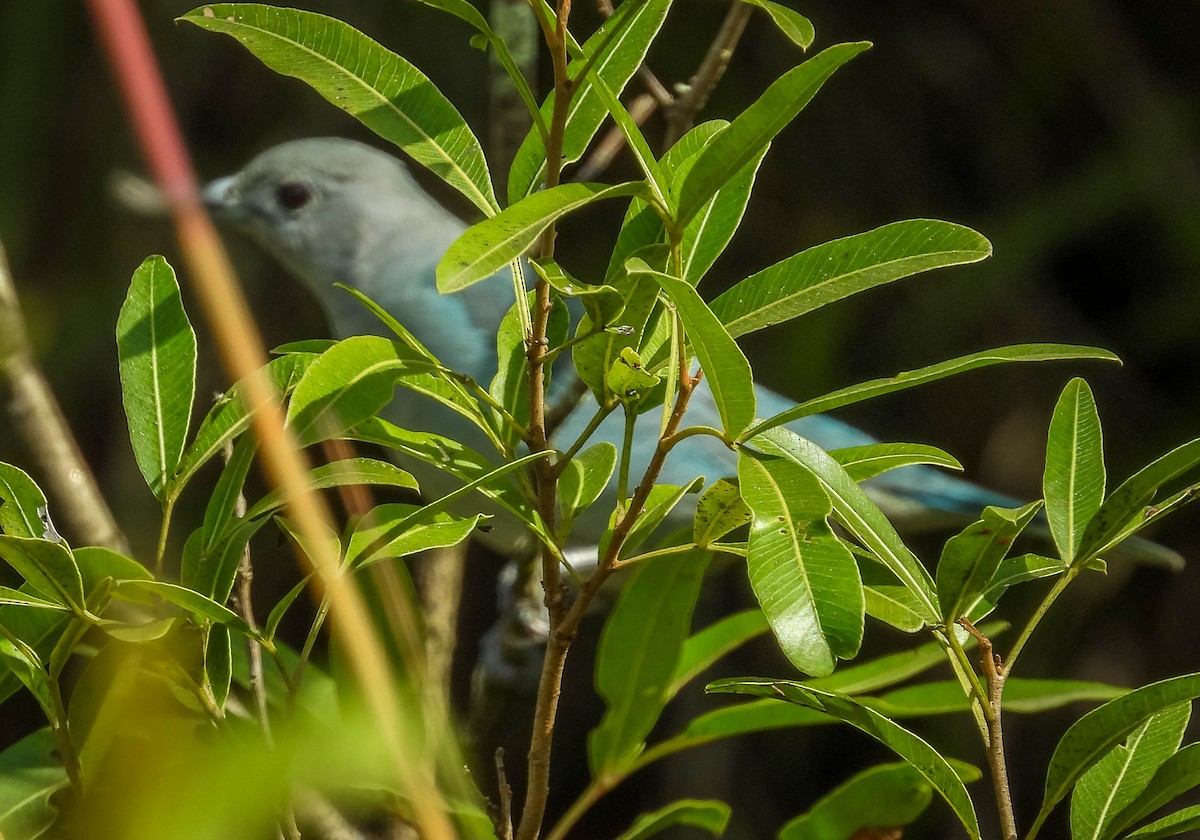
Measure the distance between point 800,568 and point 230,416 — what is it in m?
0.28

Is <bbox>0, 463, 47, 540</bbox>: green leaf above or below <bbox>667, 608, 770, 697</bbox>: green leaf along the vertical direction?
above

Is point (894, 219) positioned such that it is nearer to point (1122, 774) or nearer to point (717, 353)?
point (1122, 774)

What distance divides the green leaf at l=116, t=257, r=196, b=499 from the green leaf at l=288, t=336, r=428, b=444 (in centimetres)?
11

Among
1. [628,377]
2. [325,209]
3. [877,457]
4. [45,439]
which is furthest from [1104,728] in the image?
[325,209]

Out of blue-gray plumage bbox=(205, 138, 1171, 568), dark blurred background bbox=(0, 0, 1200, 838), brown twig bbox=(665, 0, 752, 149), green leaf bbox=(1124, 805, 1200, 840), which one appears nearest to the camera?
green leaf bbox=(1124, 805, 1200, 840)

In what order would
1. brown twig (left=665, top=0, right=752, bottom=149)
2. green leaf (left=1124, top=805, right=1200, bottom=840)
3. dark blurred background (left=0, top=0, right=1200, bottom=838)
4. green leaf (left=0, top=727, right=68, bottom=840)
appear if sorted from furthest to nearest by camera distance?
dark blurred background (left=0, top=0, right=1200, bottom=838) → brown twig (left=665, top=0, right=752, bottom=149) → green leaf (left=0, top=727, right=68, bottom=840) → green leaf (left=1124, top=805, right=1200, bottom=840)

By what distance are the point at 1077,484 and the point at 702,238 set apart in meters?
0.21

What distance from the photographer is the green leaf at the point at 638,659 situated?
810 mm

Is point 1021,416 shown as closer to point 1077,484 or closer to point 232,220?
point 232,220

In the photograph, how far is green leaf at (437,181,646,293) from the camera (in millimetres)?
469

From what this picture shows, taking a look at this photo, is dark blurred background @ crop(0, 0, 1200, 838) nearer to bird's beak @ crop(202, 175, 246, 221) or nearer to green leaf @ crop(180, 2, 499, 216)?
bird's beak @ crop(202, 175, 246, 221)

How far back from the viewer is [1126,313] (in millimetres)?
2322

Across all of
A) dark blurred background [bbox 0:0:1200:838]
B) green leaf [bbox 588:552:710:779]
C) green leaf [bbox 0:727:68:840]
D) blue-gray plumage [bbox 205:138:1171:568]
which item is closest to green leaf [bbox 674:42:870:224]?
green leaf [bbox 588:552:710:779]

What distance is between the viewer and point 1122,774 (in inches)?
24.6
